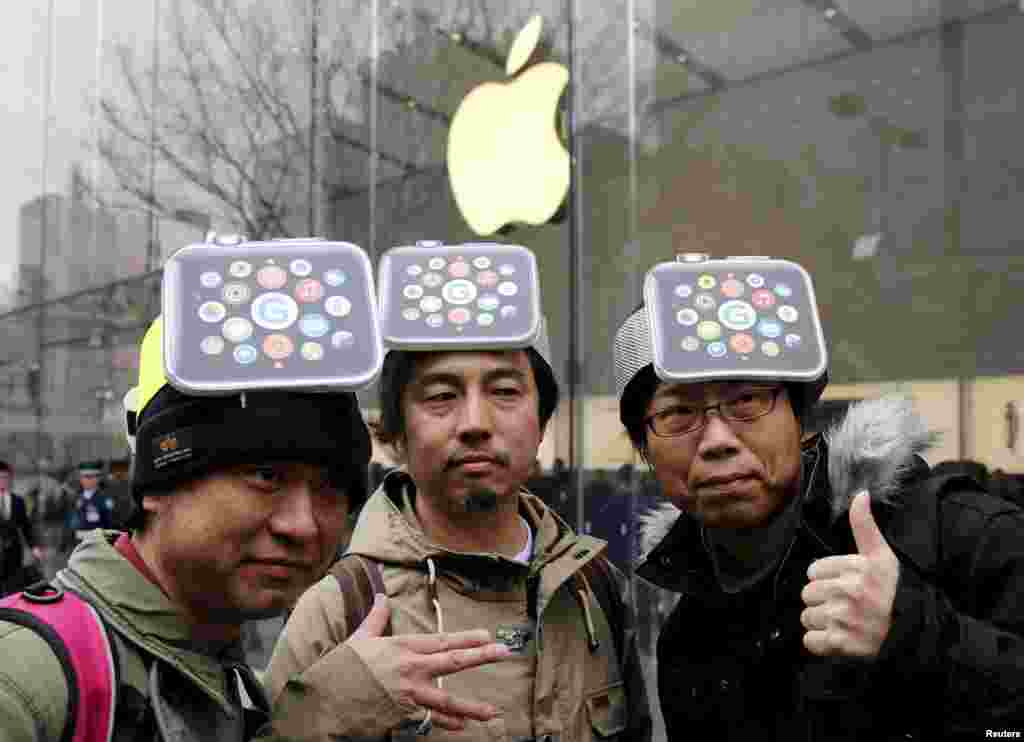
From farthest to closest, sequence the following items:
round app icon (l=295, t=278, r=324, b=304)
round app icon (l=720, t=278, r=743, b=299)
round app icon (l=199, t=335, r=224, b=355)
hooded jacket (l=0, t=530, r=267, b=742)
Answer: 1. round app icon (l=720, t=278, r=743, b=299)
2. round app icon (l=295, t=278, r=324, b=304)
3. round app icon (l=199, t=335, r=224, b=355)
4. hooded jacket (l=0, t=530, r=267, b=742)

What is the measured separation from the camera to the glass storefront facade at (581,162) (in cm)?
597

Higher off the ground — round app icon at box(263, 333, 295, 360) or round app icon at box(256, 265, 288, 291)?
round app icon at box(256, 265, 288, 291)

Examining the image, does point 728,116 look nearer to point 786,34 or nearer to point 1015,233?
point 786,34

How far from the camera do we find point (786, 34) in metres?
6.79

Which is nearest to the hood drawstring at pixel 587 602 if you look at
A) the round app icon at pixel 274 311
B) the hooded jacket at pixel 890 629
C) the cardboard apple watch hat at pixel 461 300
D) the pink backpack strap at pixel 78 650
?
the hooded jacket at pixel 890 629

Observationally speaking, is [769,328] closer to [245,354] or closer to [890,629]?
[890,629]

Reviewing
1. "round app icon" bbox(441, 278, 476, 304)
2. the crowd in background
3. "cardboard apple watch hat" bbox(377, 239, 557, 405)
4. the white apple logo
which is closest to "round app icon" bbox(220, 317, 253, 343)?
"cardboard apple watch hat" bbox(377, 239, 557, 405)

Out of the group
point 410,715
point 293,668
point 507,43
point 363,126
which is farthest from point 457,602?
point 363,126

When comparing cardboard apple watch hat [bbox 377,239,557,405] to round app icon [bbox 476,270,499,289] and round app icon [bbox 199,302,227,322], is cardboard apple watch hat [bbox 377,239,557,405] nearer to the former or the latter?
round app icon [bbox 476,270,499,289]

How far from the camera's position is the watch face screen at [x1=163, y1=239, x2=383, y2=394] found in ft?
5.40

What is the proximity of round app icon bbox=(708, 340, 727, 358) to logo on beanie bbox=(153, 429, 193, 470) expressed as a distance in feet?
3.83

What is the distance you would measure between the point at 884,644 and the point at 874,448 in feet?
1.76

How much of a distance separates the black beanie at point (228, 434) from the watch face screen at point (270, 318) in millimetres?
40

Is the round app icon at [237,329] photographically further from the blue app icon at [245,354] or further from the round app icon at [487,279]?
the round app icon at [487,279]
